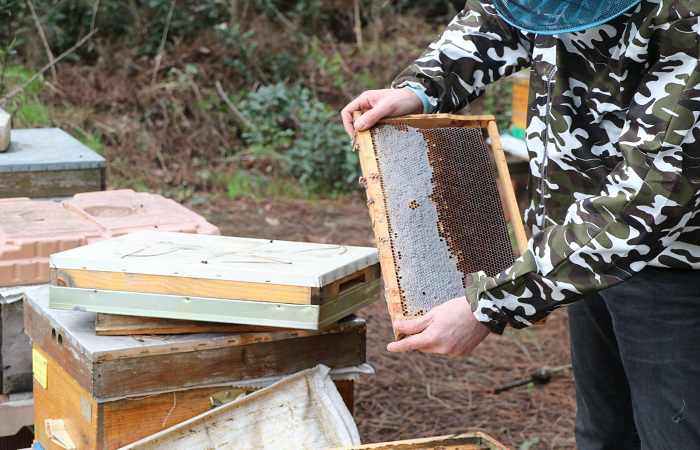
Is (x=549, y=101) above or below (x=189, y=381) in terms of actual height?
above

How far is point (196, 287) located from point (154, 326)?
7.2 inches

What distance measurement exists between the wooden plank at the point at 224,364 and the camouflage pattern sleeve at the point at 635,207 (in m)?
0.69

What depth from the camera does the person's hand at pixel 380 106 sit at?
80.7 inches

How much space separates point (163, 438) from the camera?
2.07 metres

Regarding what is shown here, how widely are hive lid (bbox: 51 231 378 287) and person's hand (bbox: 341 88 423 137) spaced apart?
1.17 feet

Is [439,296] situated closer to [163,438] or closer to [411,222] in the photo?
[411,222]

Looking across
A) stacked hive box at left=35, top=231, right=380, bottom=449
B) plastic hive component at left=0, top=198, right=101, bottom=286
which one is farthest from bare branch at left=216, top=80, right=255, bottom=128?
stacked hive box at left=35, top=231, right=380, bottom=449

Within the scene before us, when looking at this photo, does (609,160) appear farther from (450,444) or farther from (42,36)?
(42,36)

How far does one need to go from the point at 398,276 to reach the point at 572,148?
0.48m

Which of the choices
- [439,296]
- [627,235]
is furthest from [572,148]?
[439,296]

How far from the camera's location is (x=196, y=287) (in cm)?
205

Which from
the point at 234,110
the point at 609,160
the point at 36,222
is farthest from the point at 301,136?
the point at 609,160

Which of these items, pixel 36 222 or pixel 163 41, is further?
pixel 163 41

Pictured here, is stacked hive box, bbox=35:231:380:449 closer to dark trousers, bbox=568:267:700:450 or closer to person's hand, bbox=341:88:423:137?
person's hand, bbox=341:88:423:137
